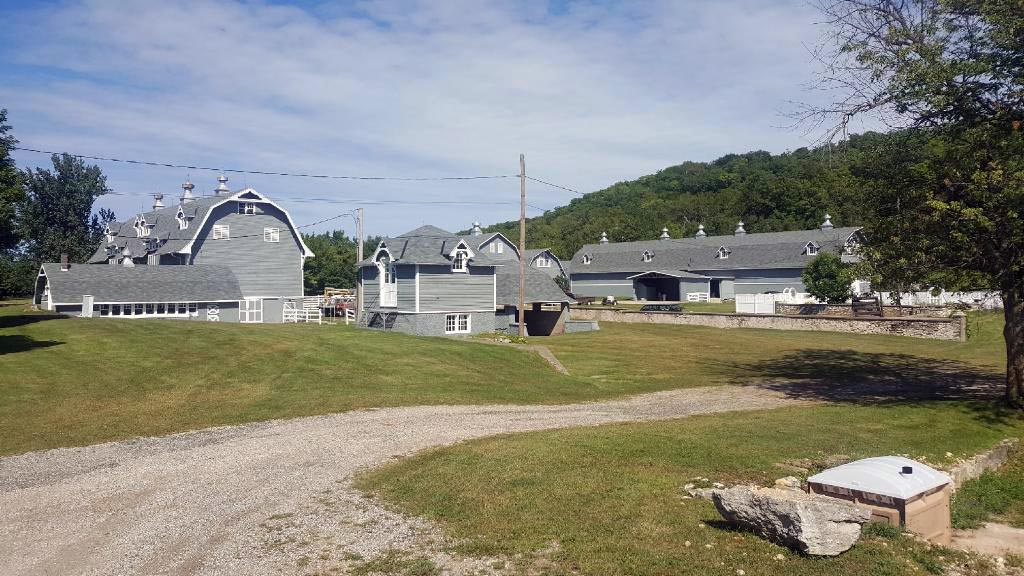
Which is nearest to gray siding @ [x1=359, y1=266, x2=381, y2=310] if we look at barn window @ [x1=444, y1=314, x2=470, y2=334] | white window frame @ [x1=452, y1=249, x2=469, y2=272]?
barn window @ [x1=444, y1=314, x2=470, y2=334]

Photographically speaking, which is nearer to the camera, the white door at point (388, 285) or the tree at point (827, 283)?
the white door at point (388, 285)

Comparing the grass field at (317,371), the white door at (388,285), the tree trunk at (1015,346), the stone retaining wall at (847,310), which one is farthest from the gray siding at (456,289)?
the tree trunk at (1015,346)

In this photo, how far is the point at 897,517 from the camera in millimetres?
10219

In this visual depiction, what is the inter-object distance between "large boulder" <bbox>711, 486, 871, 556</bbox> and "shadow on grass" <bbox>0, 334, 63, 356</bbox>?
26.0m

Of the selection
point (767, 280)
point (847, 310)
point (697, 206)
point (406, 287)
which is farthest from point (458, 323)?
point (697, 206)

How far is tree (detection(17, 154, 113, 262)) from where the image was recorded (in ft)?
265

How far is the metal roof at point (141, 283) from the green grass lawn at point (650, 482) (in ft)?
117

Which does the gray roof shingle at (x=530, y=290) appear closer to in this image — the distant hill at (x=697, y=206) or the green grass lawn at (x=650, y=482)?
the green grass lawn at (x=650, y=482)

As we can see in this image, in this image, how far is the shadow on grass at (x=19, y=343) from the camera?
86.7 ft


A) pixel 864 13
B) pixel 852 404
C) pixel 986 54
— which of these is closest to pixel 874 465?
pixel 852 404

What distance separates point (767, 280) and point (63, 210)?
80.2 meters

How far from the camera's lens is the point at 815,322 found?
5044cm

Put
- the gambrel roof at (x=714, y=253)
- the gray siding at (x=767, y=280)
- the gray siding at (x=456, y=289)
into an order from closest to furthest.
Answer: the gray siding at (x=456, y=289)
the gray siding at (x=767, y=280)
the gambrel roof at (x=714, y=253)

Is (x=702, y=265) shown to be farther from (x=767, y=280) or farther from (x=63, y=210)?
(x=63, y=210)
